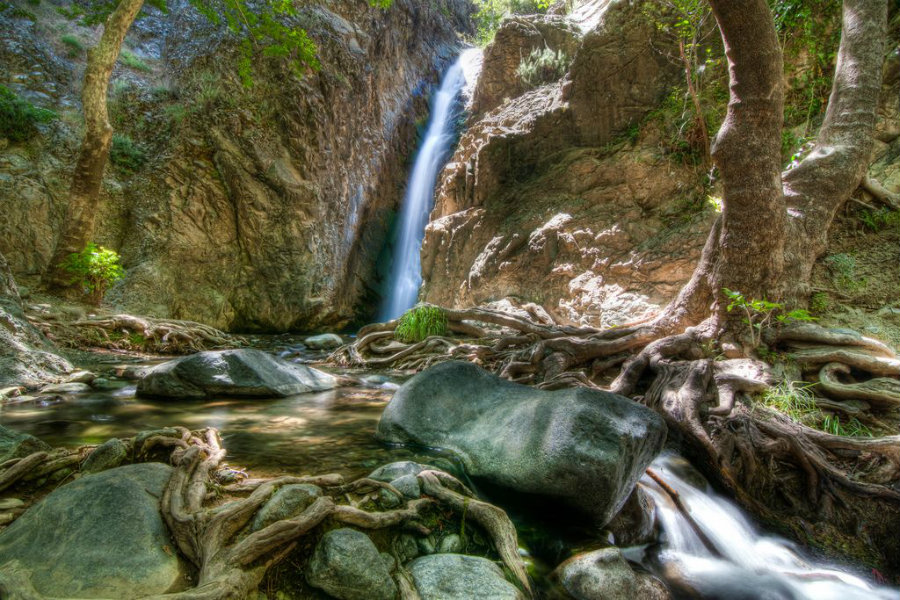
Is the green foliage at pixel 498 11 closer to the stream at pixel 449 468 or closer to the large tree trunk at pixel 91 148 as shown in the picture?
the large tree trunk at pixel 91 148

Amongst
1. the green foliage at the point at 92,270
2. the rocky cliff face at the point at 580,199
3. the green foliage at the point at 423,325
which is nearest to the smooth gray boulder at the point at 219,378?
the green foliage at the point at 423,325

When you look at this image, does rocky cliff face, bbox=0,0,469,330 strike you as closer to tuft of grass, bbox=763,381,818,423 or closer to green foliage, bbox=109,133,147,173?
green foliage, bbox=109,133,147,173

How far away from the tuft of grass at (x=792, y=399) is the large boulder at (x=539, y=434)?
5.05ft

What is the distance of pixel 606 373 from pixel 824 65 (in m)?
6.59

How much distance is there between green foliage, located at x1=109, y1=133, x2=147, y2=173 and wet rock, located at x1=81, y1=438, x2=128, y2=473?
36.1 ft

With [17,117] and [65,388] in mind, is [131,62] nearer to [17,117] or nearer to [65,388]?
[17,117]

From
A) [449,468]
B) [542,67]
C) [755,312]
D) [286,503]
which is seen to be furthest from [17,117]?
[755,312]

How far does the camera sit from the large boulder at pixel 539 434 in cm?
209

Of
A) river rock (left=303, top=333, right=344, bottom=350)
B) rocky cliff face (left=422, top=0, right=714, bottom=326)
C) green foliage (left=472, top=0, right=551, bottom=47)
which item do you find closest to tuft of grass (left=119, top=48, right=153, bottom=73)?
rocky cliff face (left=422, top=0, right=714, bottom=326)

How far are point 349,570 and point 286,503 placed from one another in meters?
0.39

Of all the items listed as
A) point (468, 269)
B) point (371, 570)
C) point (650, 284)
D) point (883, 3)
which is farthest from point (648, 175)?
point (371, 570)

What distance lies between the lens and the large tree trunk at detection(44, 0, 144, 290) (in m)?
6.65

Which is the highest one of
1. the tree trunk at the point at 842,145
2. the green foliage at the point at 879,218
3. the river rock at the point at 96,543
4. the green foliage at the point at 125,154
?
the green foliage at the point at 125,154

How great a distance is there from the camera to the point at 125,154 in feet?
32.7
